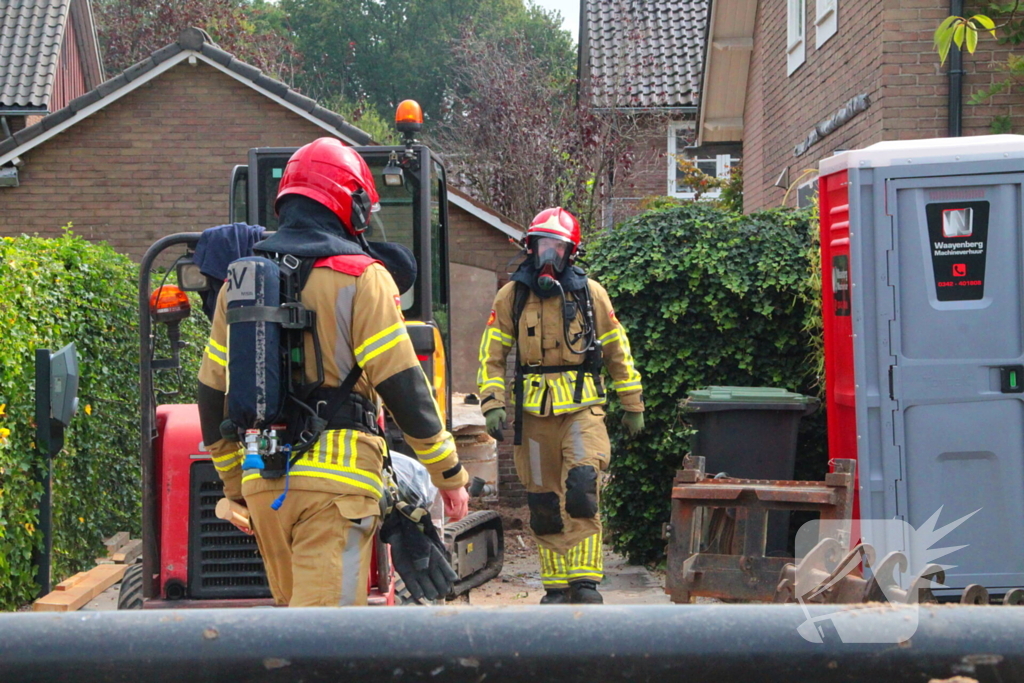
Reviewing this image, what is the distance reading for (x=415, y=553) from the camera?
331 centimetres

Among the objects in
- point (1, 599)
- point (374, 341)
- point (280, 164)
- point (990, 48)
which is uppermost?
point (990, 48)

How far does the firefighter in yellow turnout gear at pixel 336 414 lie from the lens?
3055mm

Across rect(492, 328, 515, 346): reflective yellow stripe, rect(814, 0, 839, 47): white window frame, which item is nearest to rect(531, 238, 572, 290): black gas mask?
rect(492, 328, 515, 346): reflective yellow stripe

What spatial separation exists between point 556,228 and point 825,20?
5478 millimetres

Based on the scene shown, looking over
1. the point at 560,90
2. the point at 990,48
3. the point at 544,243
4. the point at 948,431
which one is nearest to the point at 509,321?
the point at 544,243

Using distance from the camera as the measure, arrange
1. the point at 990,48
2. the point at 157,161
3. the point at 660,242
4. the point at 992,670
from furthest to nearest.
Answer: the point at 157,161, the point at 990,48, the point at 660,242, the point at 992,670

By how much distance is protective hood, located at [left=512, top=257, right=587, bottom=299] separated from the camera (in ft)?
18.8

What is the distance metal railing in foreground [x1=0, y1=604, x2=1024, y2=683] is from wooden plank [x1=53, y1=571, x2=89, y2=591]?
186 inches

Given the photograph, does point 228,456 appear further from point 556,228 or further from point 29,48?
point 29,48

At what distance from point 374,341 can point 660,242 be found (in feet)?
12.9

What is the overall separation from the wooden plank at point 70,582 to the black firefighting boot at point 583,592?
107 inches

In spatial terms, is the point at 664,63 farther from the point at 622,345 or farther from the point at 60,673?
the point at 60,673

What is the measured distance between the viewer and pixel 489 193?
17.8m

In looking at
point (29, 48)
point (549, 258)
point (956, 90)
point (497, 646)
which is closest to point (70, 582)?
point (549, 258)
